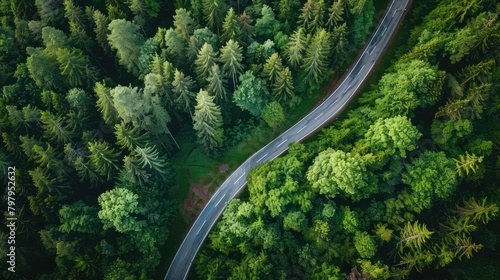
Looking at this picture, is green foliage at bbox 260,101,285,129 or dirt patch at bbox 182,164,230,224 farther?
dirt patch at bbox 182,164,230,224

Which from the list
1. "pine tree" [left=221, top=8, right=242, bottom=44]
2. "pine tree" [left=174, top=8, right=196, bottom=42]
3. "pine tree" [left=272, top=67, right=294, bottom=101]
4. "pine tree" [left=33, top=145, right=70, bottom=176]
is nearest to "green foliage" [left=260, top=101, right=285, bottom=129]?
"pine tree" [left=272, top=67, right=294, bottom=101]

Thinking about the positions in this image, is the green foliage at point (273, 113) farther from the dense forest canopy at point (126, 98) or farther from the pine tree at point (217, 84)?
the pine tree at point (217, 84)

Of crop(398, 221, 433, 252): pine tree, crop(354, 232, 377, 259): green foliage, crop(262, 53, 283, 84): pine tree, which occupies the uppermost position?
crop(262, 53, 283, 84): pine tree

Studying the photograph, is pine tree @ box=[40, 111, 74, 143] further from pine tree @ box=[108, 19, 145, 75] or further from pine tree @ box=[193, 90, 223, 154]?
pine tree @ box=[193, 90, 223, 154]

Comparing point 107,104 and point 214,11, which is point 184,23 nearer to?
point 214,11

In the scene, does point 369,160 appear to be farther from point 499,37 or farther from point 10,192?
point 10,192

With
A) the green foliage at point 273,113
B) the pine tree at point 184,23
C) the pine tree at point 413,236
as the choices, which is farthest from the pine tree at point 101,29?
the pine tree at point 413,236
